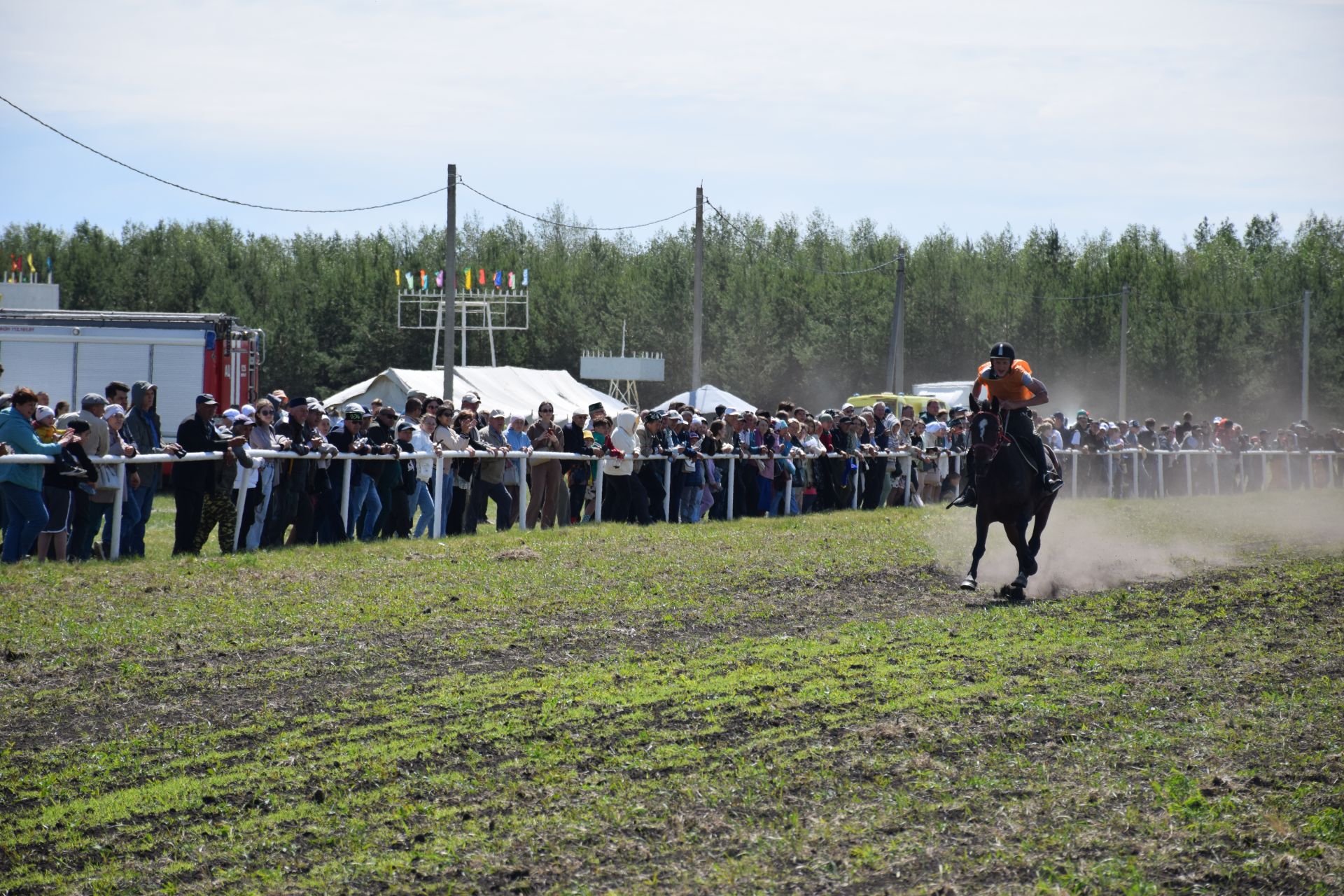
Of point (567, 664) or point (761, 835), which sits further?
point (567, 664)

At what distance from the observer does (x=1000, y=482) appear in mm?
13195

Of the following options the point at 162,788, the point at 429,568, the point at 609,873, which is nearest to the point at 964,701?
the point at 609,873

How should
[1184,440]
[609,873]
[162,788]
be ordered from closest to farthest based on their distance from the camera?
[609,873]
[162,788]
[1184,440]

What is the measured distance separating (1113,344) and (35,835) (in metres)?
63.4

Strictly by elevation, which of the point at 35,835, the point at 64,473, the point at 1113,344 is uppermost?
the point at 1113,344

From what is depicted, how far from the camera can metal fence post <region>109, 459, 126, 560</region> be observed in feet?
42.1

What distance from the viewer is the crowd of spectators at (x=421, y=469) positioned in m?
13.0

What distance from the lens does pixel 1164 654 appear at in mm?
9422

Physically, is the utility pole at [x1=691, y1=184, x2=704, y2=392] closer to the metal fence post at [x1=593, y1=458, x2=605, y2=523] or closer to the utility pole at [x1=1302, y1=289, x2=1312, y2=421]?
the metal fence post at [x1=593, y1=458, x2=605, y2=523]

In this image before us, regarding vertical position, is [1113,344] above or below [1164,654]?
above

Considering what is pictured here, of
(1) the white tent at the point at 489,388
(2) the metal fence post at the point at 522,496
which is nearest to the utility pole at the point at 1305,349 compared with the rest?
(1) the white tent at the point at 489,388

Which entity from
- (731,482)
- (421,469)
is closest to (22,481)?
(421,469)

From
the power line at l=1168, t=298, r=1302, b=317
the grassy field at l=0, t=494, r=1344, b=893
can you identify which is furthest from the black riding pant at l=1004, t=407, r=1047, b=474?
the power line at l=1168, t=298, r=1302, b=317

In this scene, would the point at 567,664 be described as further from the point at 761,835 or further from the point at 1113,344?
the point at 1113,344
